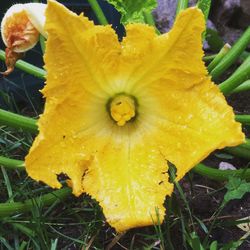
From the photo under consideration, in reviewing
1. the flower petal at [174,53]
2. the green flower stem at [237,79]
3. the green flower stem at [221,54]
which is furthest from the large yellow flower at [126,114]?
the green flower stem at [221,54]

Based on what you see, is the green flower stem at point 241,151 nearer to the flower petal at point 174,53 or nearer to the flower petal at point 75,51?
the flower petal at point 174,53

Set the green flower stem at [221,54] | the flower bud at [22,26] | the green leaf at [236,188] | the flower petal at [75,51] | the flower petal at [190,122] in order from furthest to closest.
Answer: the green flower stem at [221,54] < the green leaf at [236,188] < the flower bud at [22,26] < the flower petal at [190,122] < the flower petal at [75,51]

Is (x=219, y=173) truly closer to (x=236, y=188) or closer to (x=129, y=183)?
(x=236, y=188)

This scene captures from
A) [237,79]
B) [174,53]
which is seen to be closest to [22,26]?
[174,53]

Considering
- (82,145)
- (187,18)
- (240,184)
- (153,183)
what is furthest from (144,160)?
(187,18)

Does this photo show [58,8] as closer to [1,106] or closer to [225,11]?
[1,106]

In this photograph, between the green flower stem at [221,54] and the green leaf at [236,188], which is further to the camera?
the green flower stem at [221,54]

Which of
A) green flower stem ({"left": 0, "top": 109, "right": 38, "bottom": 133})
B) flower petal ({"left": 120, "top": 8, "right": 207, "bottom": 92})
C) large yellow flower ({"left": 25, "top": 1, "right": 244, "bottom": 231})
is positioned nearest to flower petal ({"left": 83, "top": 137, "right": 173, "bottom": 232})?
large yellow flower ({"left": 25, "top": 1, "right": 244, "bottom": 231})
